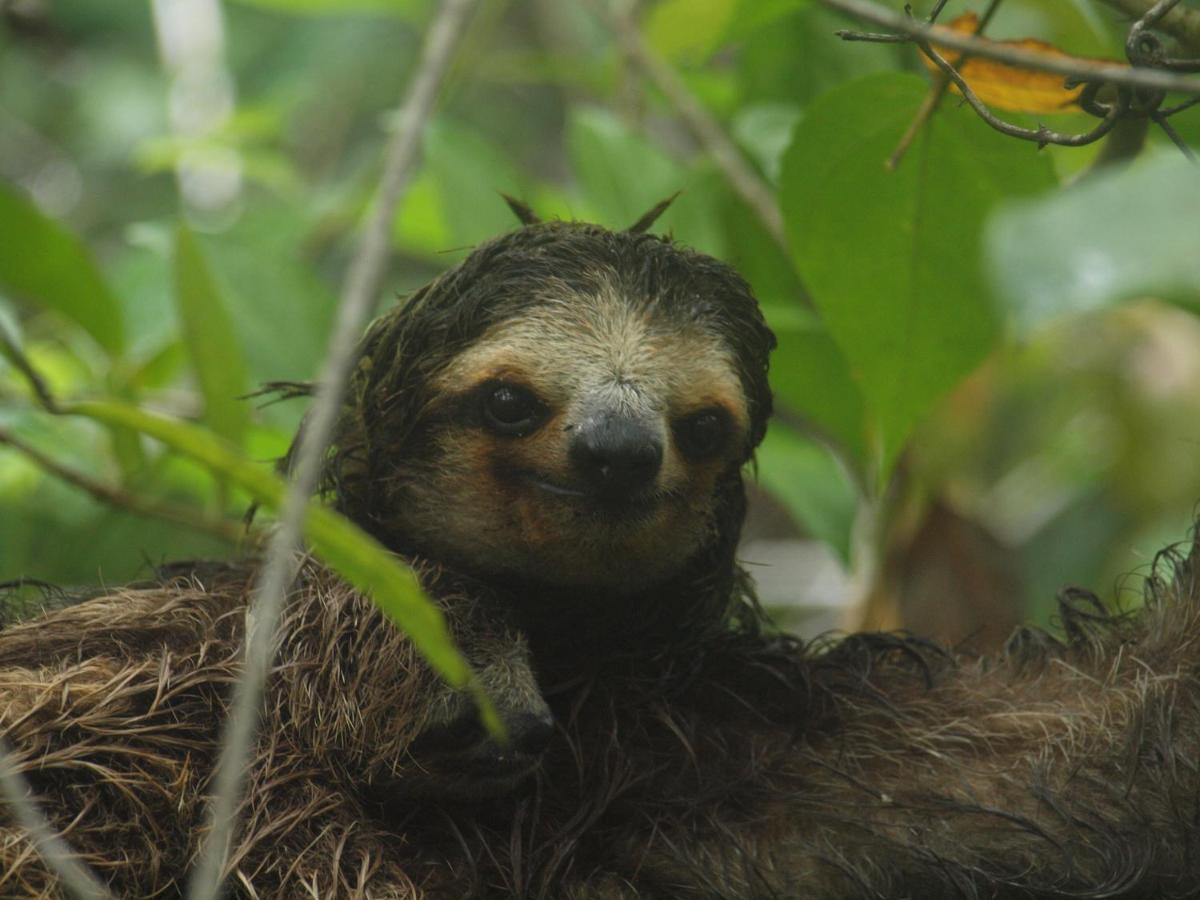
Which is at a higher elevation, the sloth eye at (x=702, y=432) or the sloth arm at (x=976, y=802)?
the sloth eye at (x=702, y=432)

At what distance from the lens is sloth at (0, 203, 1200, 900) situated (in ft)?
9.34

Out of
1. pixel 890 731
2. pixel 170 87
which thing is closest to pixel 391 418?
pixel 890 731

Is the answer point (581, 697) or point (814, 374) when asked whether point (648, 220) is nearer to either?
point (814, 374)

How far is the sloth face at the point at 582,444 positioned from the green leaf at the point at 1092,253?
1536 millimetres

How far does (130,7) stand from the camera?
1009cm

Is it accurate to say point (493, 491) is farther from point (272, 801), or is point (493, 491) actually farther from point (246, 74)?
point (246, 74)

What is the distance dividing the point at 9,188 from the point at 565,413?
2173 mm

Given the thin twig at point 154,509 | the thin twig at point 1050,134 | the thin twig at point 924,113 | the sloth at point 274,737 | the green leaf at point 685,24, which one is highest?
the thin twig at point 1050,134

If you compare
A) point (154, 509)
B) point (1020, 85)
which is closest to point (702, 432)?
point (1020, 85)

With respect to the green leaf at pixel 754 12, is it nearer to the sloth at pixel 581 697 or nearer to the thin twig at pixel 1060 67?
the sloth at pixel 581 697

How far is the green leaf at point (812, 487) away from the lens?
177 inches

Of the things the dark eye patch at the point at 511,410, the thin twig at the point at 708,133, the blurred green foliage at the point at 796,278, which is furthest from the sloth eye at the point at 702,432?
the thin twig at the point at 708,133

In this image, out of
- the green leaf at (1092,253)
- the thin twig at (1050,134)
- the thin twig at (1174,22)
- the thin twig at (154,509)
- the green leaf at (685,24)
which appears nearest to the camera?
the green leaf at (1092,253)

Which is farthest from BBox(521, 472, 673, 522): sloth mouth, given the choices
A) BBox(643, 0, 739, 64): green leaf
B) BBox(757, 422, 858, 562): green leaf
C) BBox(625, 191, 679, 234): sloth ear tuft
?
BBox(643, 0, 739, 64): green leaf
